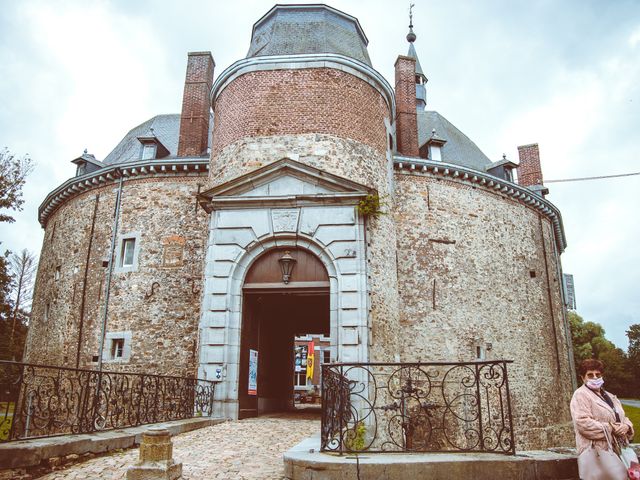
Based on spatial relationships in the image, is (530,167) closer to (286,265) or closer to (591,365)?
(286,265)

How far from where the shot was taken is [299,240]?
12.2 meters

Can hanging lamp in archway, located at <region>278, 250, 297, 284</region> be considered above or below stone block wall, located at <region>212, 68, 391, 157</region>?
below

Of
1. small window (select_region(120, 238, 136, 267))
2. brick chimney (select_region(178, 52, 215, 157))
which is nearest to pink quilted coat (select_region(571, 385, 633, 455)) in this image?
small window (select_region(120, 238, 136, 267))

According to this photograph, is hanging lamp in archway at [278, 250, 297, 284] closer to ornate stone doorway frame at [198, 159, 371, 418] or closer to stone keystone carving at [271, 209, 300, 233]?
ornate stone doorway frame at [198, 159, 371, 418]

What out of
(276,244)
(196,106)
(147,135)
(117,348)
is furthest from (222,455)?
(147,135)

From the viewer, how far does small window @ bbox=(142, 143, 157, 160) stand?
17.8 m

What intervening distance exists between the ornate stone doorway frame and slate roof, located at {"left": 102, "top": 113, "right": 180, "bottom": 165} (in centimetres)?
760

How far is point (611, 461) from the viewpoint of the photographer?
4484 mm

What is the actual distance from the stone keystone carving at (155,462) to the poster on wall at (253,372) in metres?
6.46

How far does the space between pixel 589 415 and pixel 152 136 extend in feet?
54.2

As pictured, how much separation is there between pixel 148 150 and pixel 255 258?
8.09 meters

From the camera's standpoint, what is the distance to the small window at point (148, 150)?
58.2ft

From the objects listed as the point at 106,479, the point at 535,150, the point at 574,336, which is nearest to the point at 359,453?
the point at 106,479

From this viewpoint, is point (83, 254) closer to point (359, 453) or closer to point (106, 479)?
point (106, 479)
